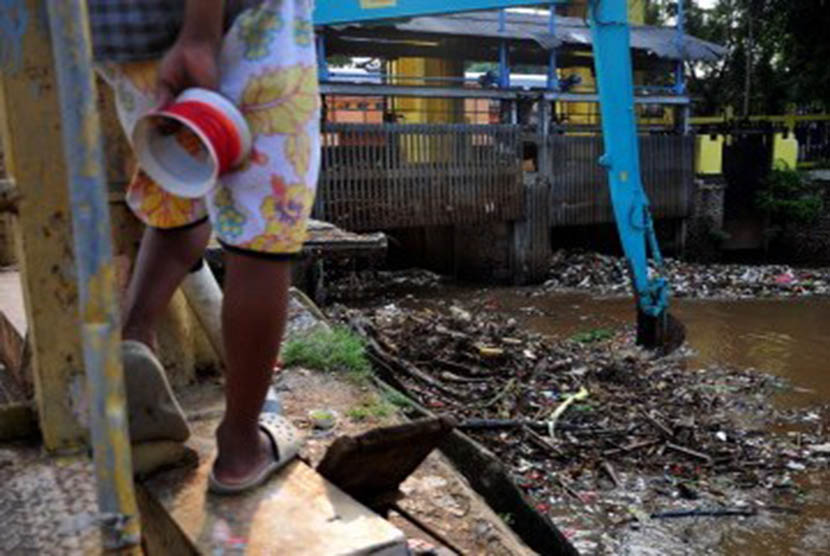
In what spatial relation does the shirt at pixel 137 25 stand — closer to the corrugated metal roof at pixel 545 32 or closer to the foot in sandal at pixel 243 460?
the foot in sandal at pixel 243 460

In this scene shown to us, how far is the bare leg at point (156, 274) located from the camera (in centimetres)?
143

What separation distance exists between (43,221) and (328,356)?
236cm

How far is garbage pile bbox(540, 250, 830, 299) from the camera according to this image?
37.4 feet

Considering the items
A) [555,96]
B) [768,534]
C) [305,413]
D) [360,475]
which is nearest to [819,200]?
[555,96]

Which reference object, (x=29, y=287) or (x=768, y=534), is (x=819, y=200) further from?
(x=29, y=287)

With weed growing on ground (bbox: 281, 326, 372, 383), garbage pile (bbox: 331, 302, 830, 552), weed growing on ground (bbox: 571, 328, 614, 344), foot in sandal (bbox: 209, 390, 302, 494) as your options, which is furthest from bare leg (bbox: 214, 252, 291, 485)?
weed growing on ground (bbox: 571, 328, 614, 344)

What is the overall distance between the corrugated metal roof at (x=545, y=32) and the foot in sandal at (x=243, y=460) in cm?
1104

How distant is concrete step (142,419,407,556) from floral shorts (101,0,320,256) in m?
0.41

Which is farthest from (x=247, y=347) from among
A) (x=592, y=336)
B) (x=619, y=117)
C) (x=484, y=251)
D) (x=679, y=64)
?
(x=679, y=64)

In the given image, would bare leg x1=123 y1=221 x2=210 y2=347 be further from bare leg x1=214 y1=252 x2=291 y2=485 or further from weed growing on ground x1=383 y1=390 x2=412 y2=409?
weed growing on ground x1=383 y1=390 x2=412 y2=409

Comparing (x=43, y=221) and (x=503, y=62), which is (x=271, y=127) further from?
(x=503, y=62)

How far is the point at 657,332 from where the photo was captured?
753cm

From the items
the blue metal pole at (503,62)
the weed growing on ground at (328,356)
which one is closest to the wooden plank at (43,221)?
the weed growing on ground at (328,356)

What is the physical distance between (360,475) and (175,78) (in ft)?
2.63
